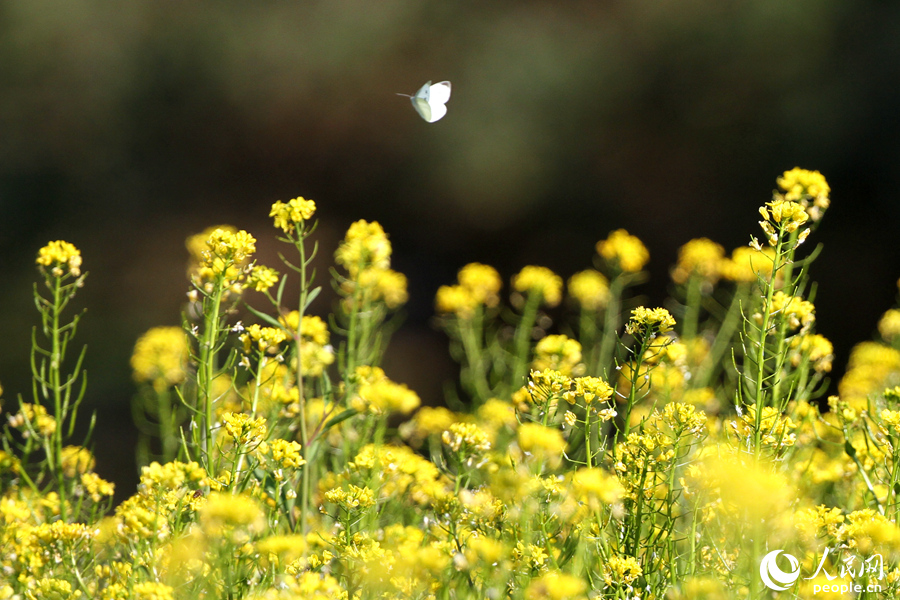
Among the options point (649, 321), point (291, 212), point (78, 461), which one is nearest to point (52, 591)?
point (78, 461)

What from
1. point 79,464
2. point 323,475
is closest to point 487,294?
point 323,475

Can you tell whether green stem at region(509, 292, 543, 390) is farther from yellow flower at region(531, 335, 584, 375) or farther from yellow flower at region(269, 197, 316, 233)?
yellow flower at region(269, 197, 316, 233)

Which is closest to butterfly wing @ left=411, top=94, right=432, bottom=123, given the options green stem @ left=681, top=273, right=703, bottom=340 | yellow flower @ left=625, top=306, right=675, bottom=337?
yellow flower @ left=625, top=306, right=675, bottom=337

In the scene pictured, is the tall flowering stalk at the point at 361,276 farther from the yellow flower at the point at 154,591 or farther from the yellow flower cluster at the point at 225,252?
the yellow flower at the point at 154,591

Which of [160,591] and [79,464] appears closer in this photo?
[160,591]

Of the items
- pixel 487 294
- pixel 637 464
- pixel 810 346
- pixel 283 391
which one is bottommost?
pixel 637 464

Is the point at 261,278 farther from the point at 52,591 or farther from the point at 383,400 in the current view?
the point at 52,591

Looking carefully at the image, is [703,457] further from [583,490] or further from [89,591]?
[89,591]
